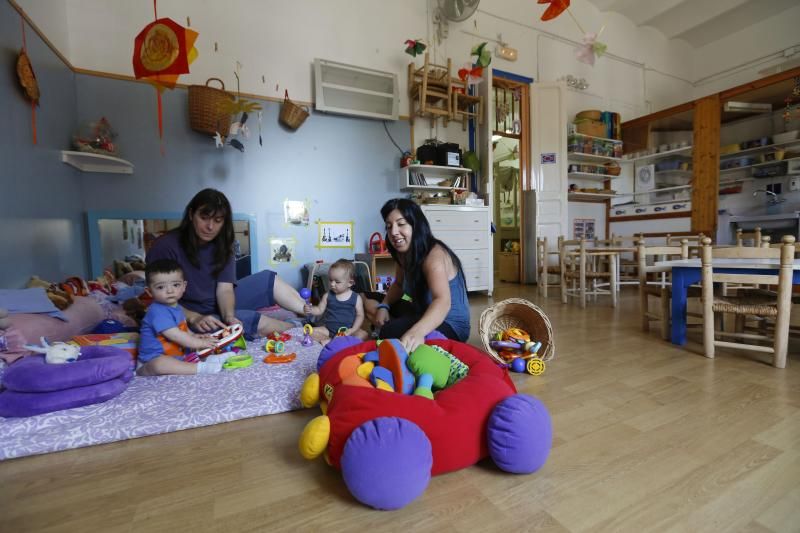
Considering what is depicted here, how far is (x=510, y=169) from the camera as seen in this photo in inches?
251

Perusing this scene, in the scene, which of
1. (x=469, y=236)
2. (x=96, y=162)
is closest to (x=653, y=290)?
(x=469, y=236)

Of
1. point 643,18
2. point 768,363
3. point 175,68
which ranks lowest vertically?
point 768,363

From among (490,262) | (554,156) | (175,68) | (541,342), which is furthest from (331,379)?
(554,156)

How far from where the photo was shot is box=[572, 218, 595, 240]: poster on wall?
6.04m

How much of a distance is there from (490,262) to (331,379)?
10.7 feet

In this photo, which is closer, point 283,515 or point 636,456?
point 283,515

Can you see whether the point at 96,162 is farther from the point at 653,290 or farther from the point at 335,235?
the point at 653,290

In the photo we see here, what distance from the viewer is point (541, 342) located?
195 centimetres

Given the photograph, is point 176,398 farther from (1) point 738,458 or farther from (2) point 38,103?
(2) point 38,103

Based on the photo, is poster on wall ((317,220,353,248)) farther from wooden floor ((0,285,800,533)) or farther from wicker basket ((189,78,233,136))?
wooden floor ((0,285,800,533))

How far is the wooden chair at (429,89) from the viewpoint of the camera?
402 cm

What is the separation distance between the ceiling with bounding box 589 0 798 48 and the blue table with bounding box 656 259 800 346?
18.1ft

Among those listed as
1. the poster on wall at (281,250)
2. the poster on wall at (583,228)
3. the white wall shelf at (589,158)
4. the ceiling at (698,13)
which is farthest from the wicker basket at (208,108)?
the ceiling at (698,13)

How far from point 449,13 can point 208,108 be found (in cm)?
298
